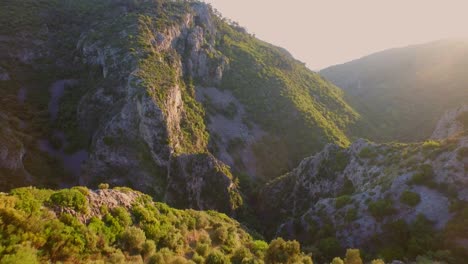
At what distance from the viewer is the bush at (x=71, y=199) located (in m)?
17.3

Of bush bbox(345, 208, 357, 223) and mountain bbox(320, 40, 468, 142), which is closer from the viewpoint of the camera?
bush bbox(345, 208, 357, 223)

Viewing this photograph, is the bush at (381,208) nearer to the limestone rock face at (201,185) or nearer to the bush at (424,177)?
the bush at (424,177)

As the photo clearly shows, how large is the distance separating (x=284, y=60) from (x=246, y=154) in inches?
2840

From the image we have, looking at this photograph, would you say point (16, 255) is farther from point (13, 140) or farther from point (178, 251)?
point (13, 140)

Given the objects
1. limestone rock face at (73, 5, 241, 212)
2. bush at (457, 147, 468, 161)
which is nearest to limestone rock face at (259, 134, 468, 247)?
bush at (457, 147, 468, 161)

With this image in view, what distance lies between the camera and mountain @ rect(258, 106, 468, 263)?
3148cm

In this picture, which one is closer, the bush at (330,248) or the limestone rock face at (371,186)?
the limestone rock face at (371,186)

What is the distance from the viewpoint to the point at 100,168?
182 ft

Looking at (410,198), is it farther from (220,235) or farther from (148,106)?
(148,106)

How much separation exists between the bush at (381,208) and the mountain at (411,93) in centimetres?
7945

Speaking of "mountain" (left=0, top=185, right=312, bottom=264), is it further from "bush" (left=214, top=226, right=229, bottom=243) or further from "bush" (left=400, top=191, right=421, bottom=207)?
"bush" (left=400, top=191, right=421, bottom=207)

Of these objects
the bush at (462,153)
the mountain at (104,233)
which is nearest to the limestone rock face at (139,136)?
the mountain at (104,233)

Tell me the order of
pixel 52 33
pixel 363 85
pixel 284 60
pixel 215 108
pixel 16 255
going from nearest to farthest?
1. pixel 16 255
2. pixel 52 33
3. pixel 215 108
4. pixel 284 60
5. pixel 363 85

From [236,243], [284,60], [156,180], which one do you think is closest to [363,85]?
[284,60]
